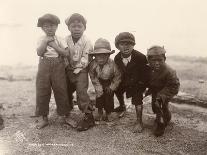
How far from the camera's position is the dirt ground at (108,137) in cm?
416

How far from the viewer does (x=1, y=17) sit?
1504 centimetres

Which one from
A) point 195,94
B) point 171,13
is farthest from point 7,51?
point 195,94

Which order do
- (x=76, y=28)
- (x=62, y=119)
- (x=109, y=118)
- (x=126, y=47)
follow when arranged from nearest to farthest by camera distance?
(x=126, y=47) < (x=76, y=28) < (x=109, y=118) < (x=62, y=119)

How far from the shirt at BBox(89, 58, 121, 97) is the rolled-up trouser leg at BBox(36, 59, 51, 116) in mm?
623

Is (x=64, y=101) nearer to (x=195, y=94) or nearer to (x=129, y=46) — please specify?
(x=129, y=46)

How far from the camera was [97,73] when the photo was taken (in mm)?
4996

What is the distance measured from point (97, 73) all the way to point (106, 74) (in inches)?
5.3

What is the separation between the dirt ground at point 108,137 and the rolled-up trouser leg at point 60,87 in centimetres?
27

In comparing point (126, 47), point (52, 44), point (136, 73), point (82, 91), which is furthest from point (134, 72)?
point (52, 44)

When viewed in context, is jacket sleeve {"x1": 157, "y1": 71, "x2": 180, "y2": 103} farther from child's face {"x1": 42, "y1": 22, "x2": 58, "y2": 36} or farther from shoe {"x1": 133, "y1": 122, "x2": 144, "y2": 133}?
child's face {"x1": 42, "y1": 22, "x2": 58, "y2": 36}

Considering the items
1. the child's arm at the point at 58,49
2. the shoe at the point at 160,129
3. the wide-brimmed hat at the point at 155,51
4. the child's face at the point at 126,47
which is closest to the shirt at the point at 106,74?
the child's face at the point at 126,47

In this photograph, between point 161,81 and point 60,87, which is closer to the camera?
point 161,81

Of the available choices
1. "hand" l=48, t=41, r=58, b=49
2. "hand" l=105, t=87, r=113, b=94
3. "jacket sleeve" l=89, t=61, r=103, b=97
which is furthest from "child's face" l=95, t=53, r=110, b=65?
"hand" l=48, t=41, r=58, b=49

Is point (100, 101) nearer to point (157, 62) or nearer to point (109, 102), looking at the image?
point (109, 102)
